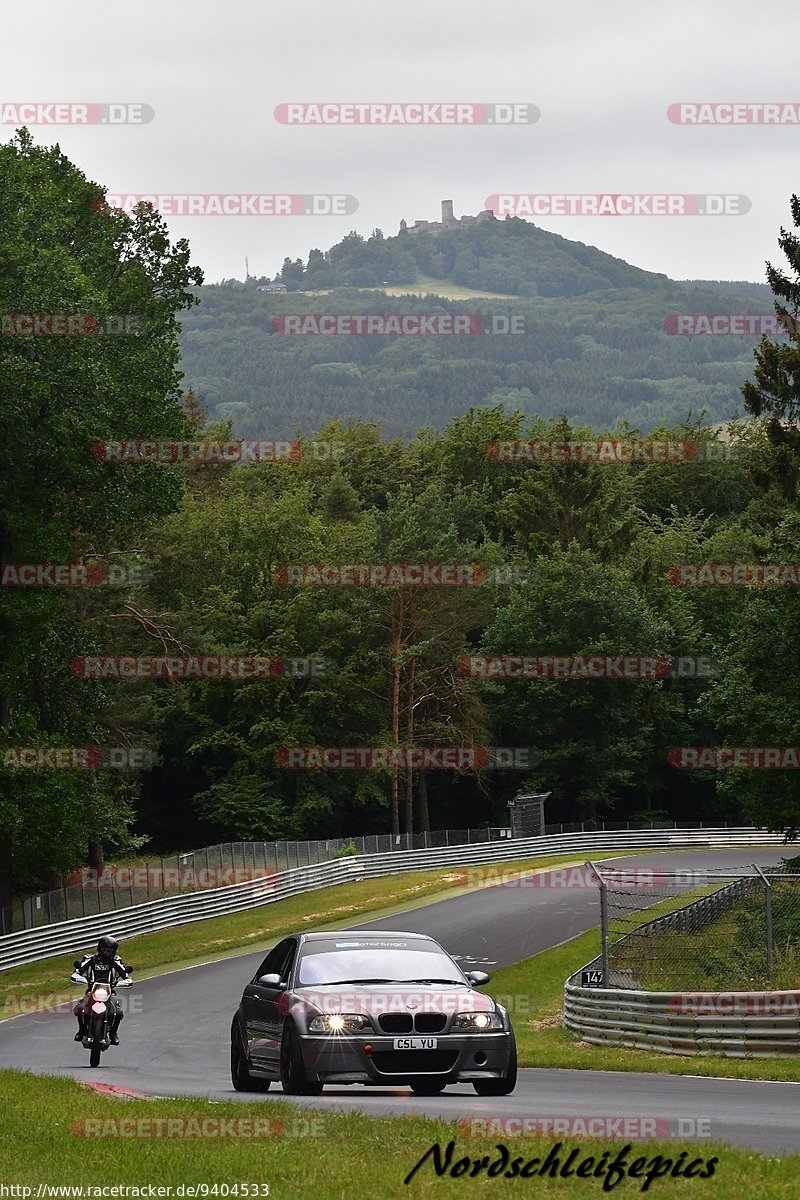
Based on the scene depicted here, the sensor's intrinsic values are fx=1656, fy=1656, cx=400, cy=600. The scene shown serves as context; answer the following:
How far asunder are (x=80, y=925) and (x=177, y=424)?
43.0 feet

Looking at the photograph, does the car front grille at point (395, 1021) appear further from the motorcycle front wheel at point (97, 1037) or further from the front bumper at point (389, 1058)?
the motorcycle front wheel at point (97, 1037)

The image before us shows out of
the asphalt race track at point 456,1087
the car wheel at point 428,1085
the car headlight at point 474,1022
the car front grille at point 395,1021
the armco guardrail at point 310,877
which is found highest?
the car front grille at point 395,1021

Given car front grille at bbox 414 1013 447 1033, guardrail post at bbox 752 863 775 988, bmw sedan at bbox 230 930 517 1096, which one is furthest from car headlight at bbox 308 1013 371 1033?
guardrail post at bbox 752 863 775 988

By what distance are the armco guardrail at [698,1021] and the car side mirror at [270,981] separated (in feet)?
19.9

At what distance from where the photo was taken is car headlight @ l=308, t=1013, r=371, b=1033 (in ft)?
44.3

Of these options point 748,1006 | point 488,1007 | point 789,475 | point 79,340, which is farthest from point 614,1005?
point 789,475

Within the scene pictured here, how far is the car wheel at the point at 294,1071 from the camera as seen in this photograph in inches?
539

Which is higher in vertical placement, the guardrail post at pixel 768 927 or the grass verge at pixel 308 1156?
the grass verge at pixel 308 1156

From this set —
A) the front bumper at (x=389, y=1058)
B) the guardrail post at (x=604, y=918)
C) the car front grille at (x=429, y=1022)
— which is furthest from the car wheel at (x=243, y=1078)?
the guardrail post at (x=604, y=918)

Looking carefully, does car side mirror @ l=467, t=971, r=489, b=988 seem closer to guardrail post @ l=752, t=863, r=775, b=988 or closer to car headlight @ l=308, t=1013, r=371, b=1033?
car headlight @ l=308, t=1013, r=371, b=1033

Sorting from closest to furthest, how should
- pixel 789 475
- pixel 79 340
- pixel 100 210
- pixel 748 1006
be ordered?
pixel 748 1006 → pixel 79 340 → pixel 100 210 → pixel 789 475

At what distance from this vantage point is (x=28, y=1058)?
72.8ft

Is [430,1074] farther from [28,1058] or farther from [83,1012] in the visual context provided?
[28,1058]

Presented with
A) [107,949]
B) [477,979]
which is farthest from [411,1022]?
[107,949]
